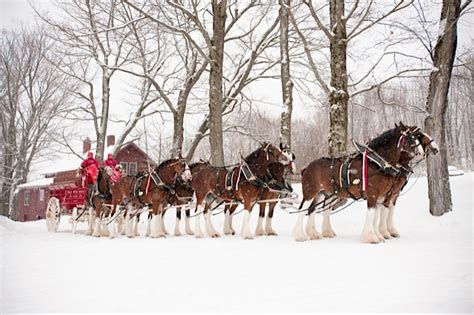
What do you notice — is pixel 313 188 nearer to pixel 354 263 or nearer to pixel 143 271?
pixel 354 263

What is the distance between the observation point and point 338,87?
12.7 m

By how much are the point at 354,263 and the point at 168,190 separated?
7.34 meters

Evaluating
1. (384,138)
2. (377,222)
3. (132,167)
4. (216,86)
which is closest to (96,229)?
(216,86)

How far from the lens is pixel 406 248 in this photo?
7.21 meters

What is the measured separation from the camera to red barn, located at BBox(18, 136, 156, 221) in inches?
1662

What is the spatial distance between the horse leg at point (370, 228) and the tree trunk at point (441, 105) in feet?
13.2

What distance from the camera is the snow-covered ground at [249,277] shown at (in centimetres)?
421

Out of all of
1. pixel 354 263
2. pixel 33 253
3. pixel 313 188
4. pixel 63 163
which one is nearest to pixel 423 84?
pixel 313 188

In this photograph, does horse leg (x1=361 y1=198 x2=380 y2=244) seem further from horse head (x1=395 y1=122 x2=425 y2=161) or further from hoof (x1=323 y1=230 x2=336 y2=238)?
hoof (x1=323 y1=230 x2=336 y2=238)

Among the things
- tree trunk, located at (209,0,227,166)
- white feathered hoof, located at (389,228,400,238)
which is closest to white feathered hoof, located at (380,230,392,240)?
white feathered hoof, located at (389,228,400,238)

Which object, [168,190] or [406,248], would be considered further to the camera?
[168,190]

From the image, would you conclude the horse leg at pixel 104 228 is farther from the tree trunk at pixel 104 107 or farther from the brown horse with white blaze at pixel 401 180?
the tree trunk at pixel 104 107

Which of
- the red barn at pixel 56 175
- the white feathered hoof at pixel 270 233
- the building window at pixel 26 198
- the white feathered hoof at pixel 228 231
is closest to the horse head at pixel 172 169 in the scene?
the white feathered hoof at pixel 228 231

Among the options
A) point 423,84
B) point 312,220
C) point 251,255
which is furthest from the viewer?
point 423,84
